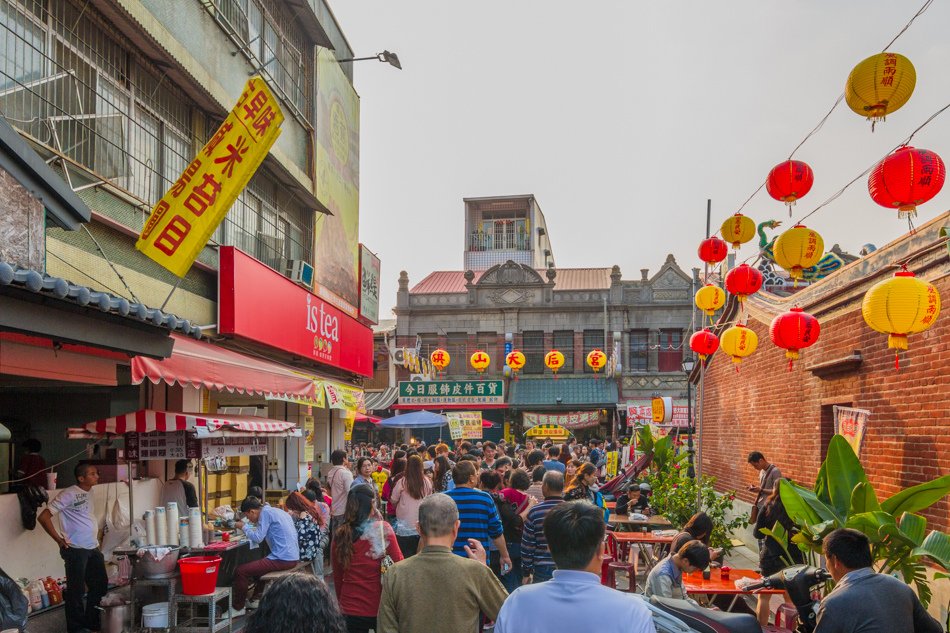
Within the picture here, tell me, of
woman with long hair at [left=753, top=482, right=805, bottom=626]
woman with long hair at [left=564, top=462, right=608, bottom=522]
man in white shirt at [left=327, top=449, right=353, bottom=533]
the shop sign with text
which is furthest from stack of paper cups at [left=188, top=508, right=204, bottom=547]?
the shop sign with text

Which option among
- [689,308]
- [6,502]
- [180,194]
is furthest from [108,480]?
[689,308]

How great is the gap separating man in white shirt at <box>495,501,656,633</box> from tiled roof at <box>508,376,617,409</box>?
122ft

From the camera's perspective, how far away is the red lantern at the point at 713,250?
1440cm

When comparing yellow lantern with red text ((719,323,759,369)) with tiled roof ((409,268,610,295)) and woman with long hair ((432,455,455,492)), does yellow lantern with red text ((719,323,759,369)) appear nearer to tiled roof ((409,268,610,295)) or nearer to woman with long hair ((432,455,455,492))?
woman with long hair ((432,455,455,492))

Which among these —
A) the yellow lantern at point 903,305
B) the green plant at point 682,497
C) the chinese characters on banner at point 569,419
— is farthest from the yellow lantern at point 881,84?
the chinese characters on banner at point 569,419

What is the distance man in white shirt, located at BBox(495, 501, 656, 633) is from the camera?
3471 mm

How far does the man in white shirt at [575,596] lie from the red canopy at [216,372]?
258 inches

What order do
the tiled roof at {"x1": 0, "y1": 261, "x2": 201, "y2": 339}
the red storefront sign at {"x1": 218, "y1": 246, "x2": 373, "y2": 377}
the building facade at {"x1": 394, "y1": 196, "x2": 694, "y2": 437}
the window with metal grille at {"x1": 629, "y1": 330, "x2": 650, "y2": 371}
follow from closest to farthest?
the tiled roof at {"x1": 0, "y1": 261, "x2": 201, "y2": 339}, the red storefront sign at {"x1": 218, "y1": 246, "x2": 373, "y2": 377}, the building facade at {"x1": 394, "y1": 196, "x2": 694, "y2": 437}, the window with metal grille at {"x1": 629, "y1": 330, "x2": 650, "y2": 371}

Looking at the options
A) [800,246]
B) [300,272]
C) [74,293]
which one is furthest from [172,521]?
[300,272]

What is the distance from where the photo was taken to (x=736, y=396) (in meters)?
18.3

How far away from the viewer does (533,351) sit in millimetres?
43812

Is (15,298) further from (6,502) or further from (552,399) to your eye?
(552,399)

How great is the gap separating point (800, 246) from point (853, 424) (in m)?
2.67

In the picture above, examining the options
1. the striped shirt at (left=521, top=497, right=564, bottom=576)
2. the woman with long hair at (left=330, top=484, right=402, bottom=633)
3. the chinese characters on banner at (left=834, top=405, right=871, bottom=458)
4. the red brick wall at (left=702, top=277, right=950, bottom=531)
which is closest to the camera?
the woman with long hair at (left=330, top=484, right=402, bottom=633)
